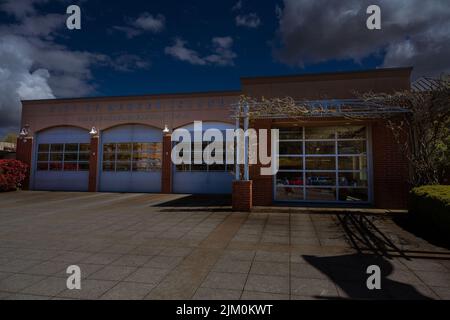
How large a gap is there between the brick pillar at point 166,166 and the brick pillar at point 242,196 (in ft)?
24.2

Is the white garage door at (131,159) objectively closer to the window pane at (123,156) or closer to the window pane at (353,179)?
the window pane at (123,156)

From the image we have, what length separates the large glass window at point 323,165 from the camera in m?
10.3

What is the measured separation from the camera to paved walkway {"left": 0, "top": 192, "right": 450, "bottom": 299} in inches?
134

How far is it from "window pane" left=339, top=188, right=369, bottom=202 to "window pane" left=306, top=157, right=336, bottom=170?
100cm

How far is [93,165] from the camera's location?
16406 millimetres

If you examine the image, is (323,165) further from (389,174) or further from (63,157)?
(63,157)

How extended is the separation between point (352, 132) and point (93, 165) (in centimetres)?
1422

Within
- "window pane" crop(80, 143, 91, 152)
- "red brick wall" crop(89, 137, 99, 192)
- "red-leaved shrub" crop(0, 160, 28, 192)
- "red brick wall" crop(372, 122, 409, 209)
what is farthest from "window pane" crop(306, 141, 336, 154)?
"red-leaved shrub" crop(0, 160, 28, 192)

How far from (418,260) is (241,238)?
10.3 ft

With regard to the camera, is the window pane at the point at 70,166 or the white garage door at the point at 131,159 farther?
the window pane at the point at 70,166

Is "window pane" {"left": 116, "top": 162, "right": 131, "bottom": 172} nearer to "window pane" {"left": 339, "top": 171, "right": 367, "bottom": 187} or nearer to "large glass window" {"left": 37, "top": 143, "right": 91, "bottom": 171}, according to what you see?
"large glass window" {"left": 37, "top": 143, "right": 91, "bottom": 171}

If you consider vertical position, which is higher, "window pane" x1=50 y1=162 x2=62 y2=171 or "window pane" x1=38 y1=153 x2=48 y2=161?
"window pane" x1=38 y1=153 x2=48 y2=161

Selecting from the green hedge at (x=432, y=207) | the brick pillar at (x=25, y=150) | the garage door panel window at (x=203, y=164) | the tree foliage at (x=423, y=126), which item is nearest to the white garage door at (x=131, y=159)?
the garage door panel window at (x=203, y=164)
